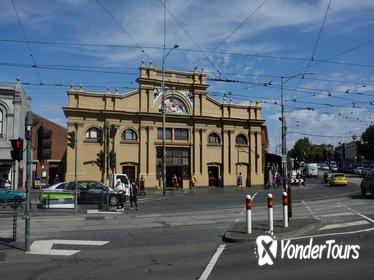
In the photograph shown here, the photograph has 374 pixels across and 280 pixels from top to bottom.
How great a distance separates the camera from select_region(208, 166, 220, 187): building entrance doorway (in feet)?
191

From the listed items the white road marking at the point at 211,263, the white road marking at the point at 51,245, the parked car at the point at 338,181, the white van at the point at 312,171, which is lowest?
the white road marking at the point at 51,245

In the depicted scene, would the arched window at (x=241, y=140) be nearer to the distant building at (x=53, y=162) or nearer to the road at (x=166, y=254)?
the distant building at (x=53, y=162)

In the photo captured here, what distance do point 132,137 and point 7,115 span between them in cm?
1378

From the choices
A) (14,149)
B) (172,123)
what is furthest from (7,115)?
(14,149)

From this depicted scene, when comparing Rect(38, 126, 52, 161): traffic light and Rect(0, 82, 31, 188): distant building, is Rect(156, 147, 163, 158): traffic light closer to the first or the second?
Rect(0, 82, 31, 188): distant building

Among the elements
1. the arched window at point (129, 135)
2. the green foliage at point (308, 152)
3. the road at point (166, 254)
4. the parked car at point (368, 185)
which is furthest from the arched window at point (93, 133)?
the green foliage at point (308, 152)

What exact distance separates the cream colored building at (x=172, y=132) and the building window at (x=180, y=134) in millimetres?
112

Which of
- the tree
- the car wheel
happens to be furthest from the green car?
the tree

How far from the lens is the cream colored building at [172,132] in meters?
52.4

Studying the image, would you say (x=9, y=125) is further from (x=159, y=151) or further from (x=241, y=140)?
(x=241, y=140)

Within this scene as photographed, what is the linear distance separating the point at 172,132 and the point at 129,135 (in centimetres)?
498

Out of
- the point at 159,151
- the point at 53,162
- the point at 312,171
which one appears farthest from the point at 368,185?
the point at 312,171

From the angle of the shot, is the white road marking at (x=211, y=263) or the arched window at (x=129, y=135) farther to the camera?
the arched window at (x=129, y=135)

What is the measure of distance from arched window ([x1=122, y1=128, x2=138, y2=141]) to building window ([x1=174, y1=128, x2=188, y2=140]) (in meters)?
4.72
